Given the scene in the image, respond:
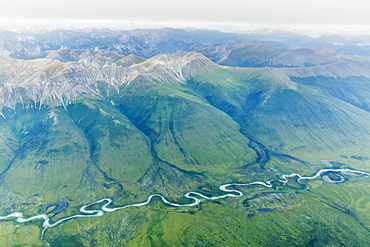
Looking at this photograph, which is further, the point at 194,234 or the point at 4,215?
the point at 4,215

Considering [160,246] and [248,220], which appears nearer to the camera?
[160,246]

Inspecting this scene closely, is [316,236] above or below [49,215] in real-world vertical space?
above

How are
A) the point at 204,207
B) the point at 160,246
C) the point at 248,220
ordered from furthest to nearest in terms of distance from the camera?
the point at 204,207
the point at 248,220
the point at 160,246

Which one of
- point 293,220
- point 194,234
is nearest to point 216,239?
point 194,234

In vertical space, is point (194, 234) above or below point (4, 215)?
above

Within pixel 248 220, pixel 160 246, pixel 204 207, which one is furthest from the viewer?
pixel 204 207

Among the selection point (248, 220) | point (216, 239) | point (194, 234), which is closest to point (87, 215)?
point (194, 234)

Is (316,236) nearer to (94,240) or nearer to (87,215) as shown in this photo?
→ (94,240)

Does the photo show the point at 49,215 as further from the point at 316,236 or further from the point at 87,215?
the point at 316,236
